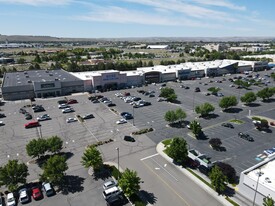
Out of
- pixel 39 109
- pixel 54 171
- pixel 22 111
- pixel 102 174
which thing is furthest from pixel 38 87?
pixel 54 171

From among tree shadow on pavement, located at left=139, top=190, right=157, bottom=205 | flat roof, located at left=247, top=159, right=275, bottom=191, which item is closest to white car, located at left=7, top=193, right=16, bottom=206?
tree shadow on pavement, located at left=139, top=190, right=157, bottom=205

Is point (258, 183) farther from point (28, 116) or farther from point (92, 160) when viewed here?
point (28, 116)

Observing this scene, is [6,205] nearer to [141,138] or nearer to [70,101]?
[141,138]

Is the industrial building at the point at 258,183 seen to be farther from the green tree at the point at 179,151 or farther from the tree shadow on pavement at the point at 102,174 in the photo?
the tree shadow on pavement at the point at 102,174

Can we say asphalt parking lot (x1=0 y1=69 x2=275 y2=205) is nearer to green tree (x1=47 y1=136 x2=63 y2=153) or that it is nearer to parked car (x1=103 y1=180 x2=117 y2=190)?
parked car (x1=103 y1=180 x2=117 y2=190)

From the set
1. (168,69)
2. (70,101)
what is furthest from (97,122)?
(168,69)
